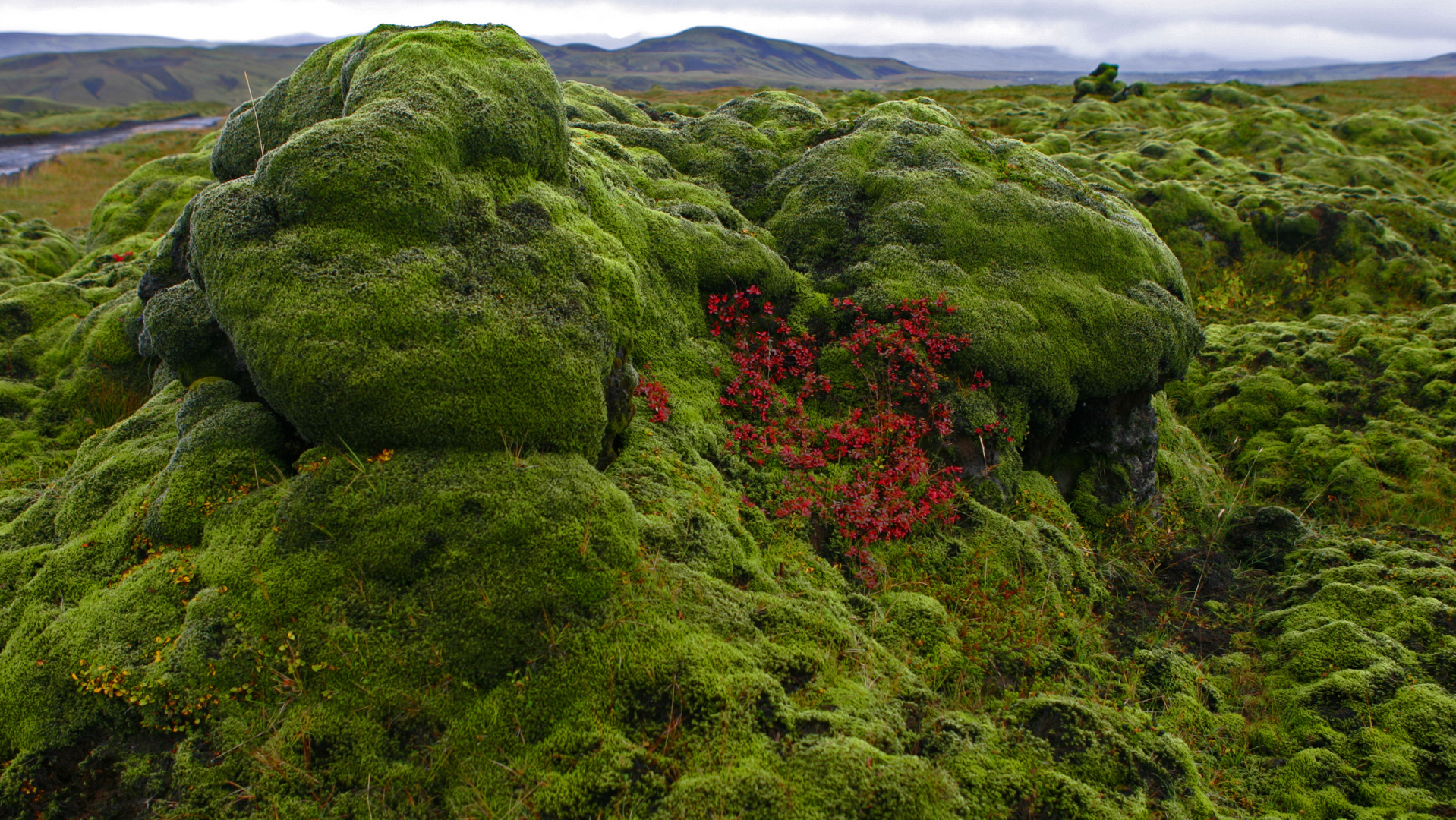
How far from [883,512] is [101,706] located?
5975 millimetres

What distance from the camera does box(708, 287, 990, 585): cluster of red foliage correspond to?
6.85 m

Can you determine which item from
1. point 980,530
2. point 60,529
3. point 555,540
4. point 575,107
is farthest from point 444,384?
point 575,107

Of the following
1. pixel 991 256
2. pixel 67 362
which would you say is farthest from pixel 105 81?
pixel 991 256

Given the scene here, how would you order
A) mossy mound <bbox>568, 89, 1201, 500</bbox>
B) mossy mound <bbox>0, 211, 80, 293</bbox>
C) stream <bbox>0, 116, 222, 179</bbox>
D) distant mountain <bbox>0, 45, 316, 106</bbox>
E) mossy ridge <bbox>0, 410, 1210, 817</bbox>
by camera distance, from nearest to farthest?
mossy ridge <bbox>0, 410, 1210, 817</bbox> → mossy mound <bbox>568, 89, 1201, 500</bbox> → mossy mound <bbox>0, 211, 80, 293</bbox> → stream <bbox>0, 116, 222, 179</bbox> → distant mountain <bbox>0, 45, 316, 106</bbox>

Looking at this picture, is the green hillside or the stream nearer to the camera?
the green hillside

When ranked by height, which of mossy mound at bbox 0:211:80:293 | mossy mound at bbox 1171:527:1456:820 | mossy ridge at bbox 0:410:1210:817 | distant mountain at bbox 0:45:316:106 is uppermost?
distant mountain at bbox 0:45:316:106

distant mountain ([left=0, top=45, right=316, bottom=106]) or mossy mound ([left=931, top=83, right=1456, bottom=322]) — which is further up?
distant mountain ([left=0, top=45, right=316, bottom=106])

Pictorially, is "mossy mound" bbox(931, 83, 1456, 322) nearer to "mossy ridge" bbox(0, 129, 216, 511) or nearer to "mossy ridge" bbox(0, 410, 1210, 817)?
"mossy ridge" bbox(0, 410, 1210, 817)

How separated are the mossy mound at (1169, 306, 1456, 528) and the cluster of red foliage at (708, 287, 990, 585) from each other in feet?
17.9

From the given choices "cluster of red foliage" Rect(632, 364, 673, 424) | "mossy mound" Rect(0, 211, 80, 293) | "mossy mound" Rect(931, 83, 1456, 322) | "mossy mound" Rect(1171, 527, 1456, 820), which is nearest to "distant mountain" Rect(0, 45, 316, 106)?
"mossy mound" Rect(0, 211, 80, 293)

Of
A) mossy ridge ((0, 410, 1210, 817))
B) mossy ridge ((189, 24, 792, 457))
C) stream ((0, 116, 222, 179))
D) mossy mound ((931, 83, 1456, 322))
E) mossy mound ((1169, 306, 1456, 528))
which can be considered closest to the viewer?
mossy ridge ((0, 410, 1210, 817))

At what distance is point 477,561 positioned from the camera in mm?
4535

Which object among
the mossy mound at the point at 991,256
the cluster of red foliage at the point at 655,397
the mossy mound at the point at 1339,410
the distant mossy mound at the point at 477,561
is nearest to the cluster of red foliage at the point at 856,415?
the distant mossy mound at the point at 477,561

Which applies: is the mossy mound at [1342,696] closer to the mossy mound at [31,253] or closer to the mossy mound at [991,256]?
the mossy mound at [991,256]
